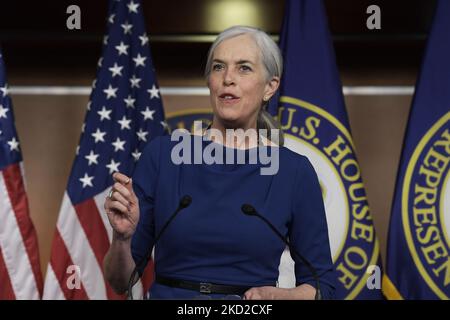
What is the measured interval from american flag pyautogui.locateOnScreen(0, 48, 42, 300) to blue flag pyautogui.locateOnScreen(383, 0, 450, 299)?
1.58m

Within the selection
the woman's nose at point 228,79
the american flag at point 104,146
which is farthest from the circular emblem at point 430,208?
the woman's nose at point 228,79

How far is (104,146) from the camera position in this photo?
2904mm

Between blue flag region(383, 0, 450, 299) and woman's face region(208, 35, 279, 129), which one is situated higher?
woman's face region(208, 35, 279, 129)

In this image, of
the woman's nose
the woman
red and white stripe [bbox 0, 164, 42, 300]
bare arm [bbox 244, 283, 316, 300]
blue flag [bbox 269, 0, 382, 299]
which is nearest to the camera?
bare arm [bbox 244, 283, 316, 300]

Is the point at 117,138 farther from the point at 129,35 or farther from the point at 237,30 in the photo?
the point at 237,30

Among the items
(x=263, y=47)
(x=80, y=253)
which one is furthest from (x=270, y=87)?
(x=80, y=253)

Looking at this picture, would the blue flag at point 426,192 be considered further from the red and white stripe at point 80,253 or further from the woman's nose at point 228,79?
the woman's nose at point 228,79

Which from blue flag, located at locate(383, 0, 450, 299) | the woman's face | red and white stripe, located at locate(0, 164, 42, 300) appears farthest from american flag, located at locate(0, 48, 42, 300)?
the woman's face

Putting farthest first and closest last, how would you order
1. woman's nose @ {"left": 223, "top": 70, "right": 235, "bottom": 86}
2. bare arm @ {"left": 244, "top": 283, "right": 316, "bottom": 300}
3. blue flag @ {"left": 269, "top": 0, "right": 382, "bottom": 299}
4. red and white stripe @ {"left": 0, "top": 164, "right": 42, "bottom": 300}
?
blue flag @ {"left": 269, "top": 0, "right": 382, "bottom": 299} < red and white stripe @ {"left": 0, "top": 164, "right": 42, "bottom": 300} < woman's nose @ {"left": 223, "top": 70, "right": 235, "bottom": 86} < bare arm @ {"left": 244, "top": 283, "right": 316, "bottom": 300}

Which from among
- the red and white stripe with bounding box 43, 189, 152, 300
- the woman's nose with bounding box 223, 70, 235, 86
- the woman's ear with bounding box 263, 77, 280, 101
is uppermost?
the woman's nose with bounding box 223, 70, 235, 86

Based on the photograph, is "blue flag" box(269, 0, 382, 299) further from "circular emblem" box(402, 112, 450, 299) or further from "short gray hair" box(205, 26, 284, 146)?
"short gray hair" box(205, 26, 284, 146)

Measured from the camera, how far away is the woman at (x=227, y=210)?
48.8 inches

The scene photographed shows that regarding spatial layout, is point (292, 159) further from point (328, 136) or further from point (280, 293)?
point (328, 136)

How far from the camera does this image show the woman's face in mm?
1380
